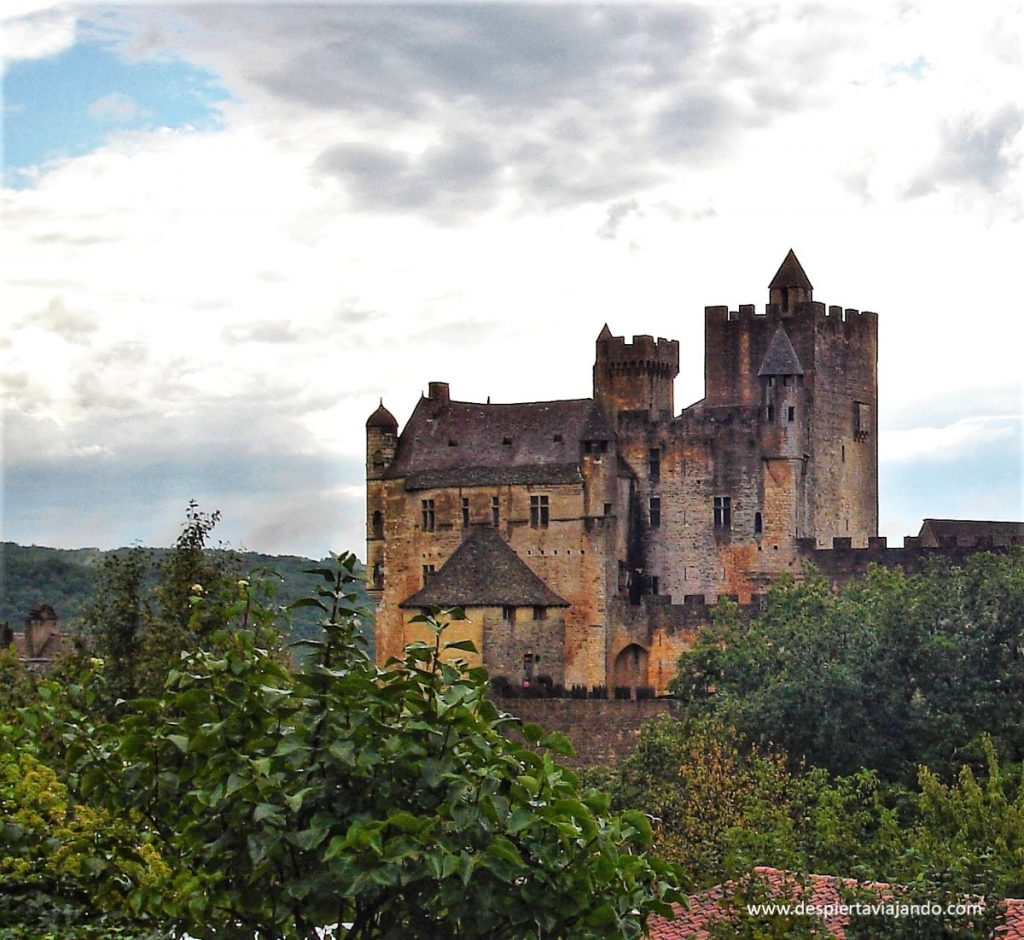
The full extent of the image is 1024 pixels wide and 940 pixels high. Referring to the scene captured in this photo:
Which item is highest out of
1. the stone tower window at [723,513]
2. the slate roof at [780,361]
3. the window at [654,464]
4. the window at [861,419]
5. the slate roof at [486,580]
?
the slate roof at [780,361]

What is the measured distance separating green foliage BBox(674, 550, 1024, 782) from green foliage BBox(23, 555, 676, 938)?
3069 cm

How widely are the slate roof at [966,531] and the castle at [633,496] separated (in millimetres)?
3431

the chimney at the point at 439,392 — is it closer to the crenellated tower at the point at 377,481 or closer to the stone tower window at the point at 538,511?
the crenellated tower at the point at 377,481

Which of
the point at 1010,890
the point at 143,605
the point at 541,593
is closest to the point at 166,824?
the point at 1010,890

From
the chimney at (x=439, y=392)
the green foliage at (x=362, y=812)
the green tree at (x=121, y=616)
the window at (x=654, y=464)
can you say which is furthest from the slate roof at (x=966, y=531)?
the green foliage at (x=362, y=812)

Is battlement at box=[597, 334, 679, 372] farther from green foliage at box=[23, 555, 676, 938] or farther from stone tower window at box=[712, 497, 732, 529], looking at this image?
green foliage at box=[23, 555, 676, 938]

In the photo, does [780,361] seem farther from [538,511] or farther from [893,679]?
[893,679]

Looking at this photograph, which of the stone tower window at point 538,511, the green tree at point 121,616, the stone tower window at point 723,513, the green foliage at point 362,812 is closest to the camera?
the green foliage at point 362,812

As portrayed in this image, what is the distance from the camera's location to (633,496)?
7400cm

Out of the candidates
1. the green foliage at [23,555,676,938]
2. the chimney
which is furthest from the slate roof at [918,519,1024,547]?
the green foliage at [23,555,676,938]

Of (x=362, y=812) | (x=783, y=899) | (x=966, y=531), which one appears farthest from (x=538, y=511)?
(x=362, y=812)

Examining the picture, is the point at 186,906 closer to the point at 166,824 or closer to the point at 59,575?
the point at 166,824

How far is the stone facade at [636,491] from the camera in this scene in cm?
7131

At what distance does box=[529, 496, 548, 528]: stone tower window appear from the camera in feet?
240
